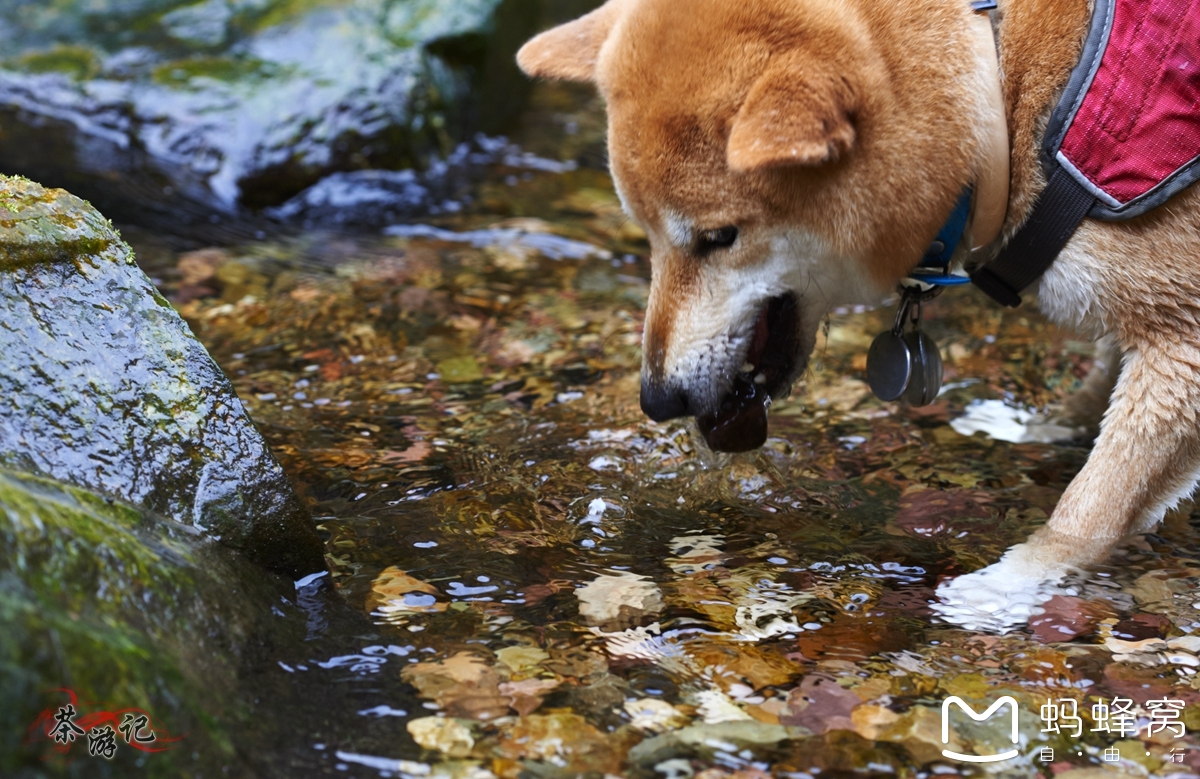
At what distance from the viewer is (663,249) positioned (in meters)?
2.96

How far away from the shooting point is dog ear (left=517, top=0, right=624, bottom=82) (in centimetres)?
330

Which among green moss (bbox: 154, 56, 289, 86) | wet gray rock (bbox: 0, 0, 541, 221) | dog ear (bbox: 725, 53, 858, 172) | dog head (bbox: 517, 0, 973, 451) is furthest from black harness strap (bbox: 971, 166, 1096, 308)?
green moss (bbox: 154, 56, 289, 86)

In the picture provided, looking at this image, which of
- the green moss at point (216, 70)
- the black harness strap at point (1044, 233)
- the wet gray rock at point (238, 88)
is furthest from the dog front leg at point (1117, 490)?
the green moss at point (216, 70)

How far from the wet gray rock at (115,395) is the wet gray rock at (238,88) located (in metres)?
3.21

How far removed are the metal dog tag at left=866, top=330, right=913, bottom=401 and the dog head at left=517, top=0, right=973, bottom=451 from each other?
12.8 inches

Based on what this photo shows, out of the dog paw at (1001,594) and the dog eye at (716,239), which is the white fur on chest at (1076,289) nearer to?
the dog paw at (1001,594)

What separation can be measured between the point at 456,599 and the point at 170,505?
71 cm

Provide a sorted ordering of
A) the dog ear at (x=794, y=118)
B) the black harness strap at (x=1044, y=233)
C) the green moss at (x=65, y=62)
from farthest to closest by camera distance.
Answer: the green moss at (x=65, y=62) < the black harness strap at (x=1044, y=233) < the dog ear at (x=794, y=118)

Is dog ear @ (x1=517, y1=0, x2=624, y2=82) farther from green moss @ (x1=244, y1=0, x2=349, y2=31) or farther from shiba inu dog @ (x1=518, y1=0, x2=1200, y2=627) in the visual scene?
green moss @ (x1=244, y1=0, x2=349, y2=31)

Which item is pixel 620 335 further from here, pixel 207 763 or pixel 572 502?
pixel 207 763

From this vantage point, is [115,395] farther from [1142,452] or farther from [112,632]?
[1142,452]

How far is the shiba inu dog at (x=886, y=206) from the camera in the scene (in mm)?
2688

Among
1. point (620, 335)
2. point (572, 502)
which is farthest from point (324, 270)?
point (572, 502)

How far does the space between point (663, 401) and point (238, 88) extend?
4.11m
